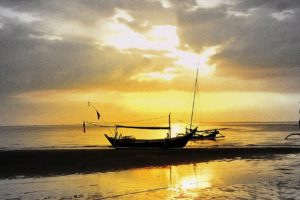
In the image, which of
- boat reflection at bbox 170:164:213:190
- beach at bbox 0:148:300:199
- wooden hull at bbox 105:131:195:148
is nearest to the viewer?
beach at bbox 0:148:300:199

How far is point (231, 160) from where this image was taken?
126ft

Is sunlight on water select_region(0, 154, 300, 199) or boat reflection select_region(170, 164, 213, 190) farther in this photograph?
boat reflection select_region(170, 164, 213, 190)

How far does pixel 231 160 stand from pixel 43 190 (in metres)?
21.3

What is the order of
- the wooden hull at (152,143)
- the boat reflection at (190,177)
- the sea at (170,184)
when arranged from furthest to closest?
the wooden hull at (152,143) < the boat reflection at (190,177) < the sea at (170,184)

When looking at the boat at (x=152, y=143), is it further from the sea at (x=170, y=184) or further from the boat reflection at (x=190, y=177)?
the sea at (x=170, y=184)

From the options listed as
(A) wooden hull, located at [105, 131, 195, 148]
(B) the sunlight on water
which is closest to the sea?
(B) the sunlight on water

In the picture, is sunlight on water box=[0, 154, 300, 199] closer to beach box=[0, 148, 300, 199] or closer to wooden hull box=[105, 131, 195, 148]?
beach box=[0, 148, 300, 199]

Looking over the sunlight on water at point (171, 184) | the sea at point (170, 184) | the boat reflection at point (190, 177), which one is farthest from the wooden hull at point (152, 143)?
the sunlight on water at point (171, 184)

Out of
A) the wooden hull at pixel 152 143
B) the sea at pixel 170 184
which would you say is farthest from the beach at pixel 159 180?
the wooden hull at pixel 152 143

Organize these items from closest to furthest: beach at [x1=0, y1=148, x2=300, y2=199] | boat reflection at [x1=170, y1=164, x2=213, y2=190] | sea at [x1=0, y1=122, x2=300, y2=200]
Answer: sea at [x1=0, y1=122, x2=300, y2=200] < beach at [x1=0, y1=148, x2=300, y2=199] < boat reflection at [x1=170, y1=164, x2=213, y2=190]

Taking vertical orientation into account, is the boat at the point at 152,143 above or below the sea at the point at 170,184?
above

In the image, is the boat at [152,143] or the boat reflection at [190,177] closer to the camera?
the boat reflection at [190,177]

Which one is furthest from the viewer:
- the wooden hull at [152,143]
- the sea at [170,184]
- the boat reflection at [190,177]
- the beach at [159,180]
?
the wooden hull at [152,143]

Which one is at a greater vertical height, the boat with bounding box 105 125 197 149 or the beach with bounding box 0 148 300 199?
the boat with bounding box 105 125 197 149
